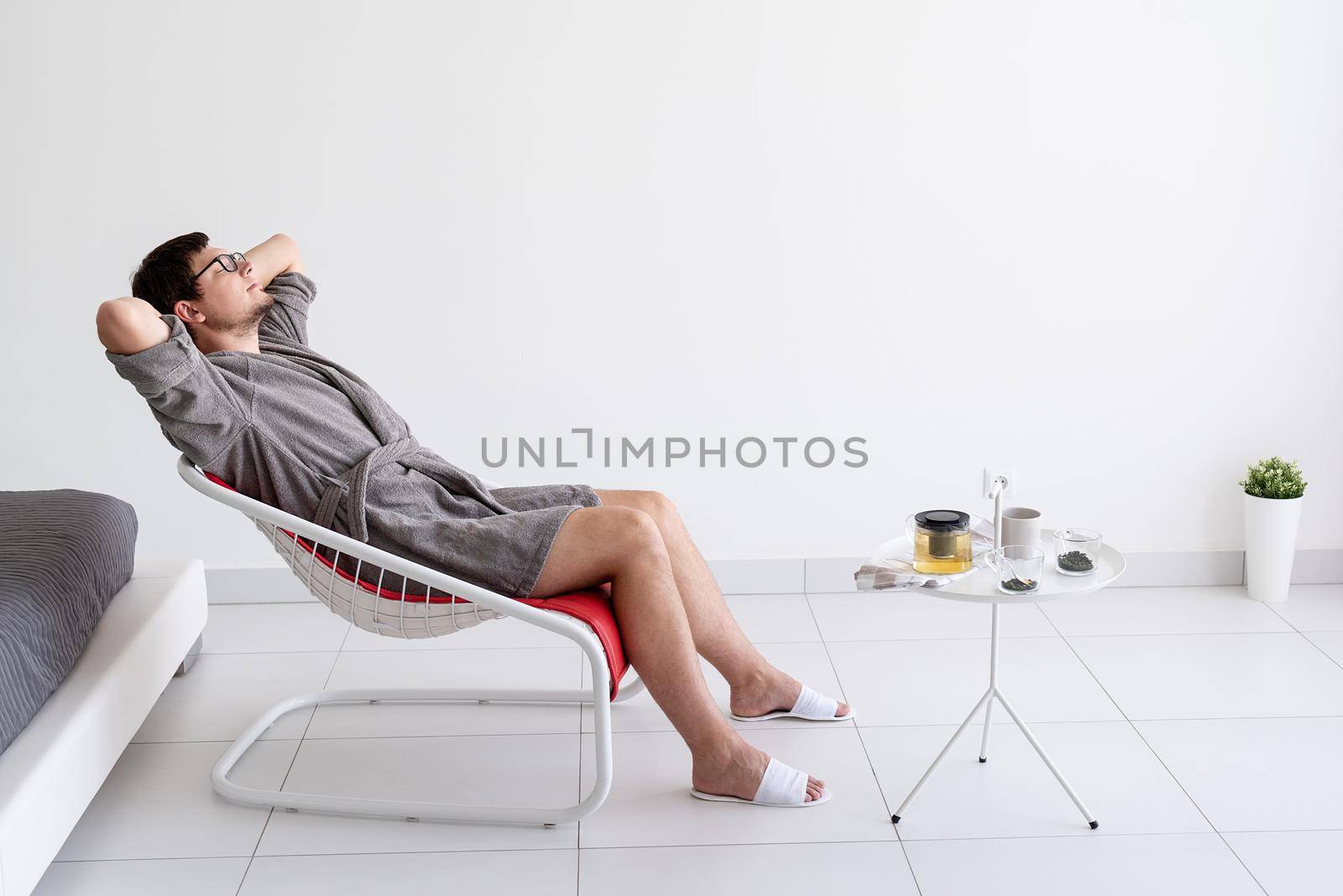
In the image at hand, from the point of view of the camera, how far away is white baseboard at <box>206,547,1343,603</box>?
346 centimetres

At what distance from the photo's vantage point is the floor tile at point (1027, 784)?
85.9 inches

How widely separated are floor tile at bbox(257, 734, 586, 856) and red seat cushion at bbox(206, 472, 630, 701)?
1.03 ft

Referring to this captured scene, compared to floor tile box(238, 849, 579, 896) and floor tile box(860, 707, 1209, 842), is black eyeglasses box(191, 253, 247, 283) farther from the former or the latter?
floor tile box(860, 707, 1209, 842)

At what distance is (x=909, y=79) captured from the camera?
3217 millimetres

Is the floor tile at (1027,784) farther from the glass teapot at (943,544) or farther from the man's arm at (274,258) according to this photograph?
the man's arm at (274,258)

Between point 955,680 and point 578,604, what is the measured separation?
1.09 m

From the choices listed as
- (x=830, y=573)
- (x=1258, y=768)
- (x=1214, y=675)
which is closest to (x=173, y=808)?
(x=830, y=573)

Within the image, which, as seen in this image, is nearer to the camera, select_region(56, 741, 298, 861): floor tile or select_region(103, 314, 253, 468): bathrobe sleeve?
select_region(103, 314, 253, 468): bathrobe sleeve

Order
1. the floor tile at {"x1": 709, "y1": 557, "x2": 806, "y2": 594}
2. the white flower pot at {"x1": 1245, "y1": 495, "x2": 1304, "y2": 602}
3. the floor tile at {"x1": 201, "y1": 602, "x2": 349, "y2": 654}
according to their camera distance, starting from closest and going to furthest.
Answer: the floor tile at {"x1": 201, "y1": 602, "x2": 349, "y2": 654}, the white flower pot at {"x1": 1245, "y1": 495, "x2": 1304, "y2": 602}, the floor tile at {"x1": 709, "y1": 557, "x2": 806, "y2": 594}

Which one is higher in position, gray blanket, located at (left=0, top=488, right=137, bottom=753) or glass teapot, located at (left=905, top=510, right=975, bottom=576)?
glass teapot, located at (left=905, top=510, right=975, bottom=576)

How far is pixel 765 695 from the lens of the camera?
8.45 ft

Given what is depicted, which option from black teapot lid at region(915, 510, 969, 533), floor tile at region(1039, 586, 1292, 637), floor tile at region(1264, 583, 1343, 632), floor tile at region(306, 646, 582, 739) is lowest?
floor tile at region(306, 646, 582, 739)

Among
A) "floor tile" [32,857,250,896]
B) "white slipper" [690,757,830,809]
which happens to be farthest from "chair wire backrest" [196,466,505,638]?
"white slipper" [690,757,830,809]

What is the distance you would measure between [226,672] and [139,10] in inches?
67.7
